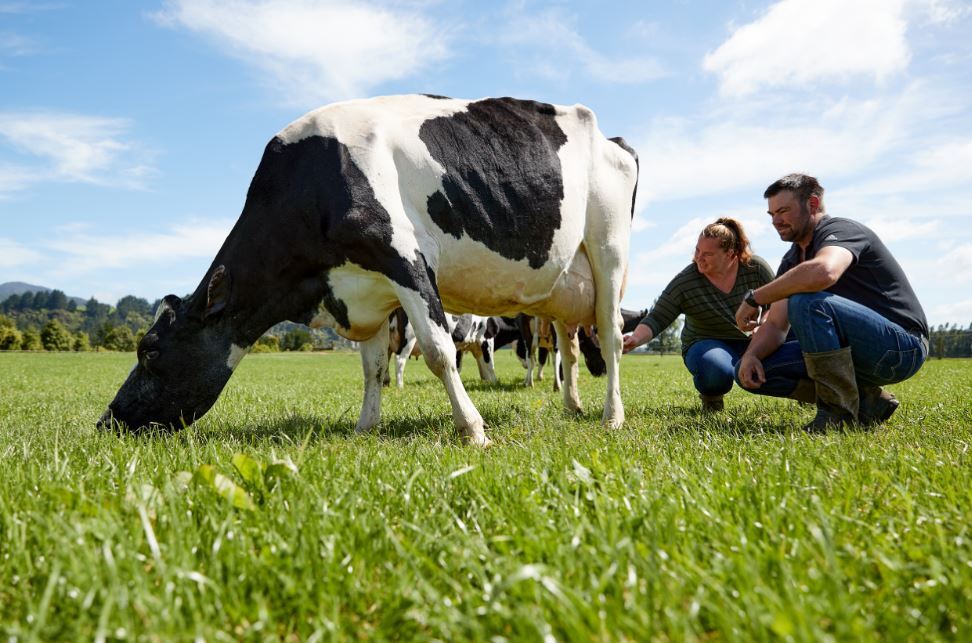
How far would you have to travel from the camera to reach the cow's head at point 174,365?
4578mm

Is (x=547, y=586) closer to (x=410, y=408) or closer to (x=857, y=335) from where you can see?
(x=857, y=335)

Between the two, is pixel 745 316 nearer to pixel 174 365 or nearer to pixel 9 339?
pixel 174 365

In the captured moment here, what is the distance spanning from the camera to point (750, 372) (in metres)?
5.07

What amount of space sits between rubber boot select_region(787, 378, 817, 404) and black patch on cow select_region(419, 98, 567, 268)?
2184mm

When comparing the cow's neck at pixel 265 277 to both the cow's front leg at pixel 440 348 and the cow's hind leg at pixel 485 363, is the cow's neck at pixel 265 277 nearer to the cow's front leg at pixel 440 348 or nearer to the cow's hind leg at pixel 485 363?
the cow's front leg at pixel 440 348

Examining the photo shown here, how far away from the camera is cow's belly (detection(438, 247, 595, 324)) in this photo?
4816 millimetres

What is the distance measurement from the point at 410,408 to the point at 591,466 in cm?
427

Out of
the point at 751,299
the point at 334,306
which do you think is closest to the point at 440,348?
the point at 334,306

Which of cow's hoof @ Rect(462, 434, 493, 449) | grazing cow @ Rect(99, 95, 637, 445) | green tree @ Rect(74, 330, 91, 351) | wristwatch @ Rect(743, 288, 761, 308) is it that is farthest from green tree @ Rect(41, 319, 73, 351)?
wristwatch @ Rect(743, 288, 761, 308)

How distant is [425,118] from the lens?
4.77 m

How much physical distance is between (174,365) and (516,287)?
252 cm

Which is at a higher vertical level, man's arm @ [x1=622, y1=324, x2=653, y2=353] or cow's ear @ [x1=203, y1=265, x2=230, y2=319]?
cow's ear @ [x1=203, y1=265, x2=230, y2=319]

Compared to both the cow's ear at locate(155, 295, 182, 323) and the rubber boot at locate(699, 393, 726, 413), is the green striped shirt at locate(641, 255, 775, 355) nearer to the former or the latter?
the rubber boot at locate(699, 393, 726, 413)

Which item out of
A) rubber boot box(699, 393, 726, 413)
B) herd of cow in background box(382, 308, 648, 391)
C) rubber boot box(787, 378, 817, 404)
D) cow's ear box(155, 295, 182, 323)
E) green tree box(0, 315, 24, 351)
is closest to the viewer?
cow's ear box(155, 295, 182, 323)
